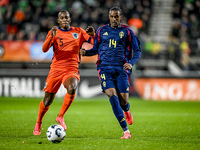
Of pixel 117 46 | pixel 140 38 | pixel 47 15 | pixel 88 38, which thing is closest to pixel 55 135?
pixel 117 46

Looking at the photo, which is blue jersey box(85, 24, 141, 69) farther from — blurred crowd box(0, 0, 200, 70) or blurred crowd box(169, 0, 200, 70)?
blurred crowd box(169, 0, 200, 70)

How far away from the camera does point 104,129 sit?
7.65 meters

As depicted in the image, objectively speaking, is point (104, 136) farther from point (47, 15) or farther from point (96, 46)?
point (47, 15)

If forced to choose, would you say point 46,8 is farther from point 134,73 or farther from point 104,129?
point 104,129

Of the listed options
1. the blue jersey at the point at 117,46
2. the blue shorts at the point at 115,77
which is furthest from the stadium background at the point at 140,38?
the blue shorts at the point at 115,77

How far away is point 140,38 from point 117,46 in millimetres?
13063

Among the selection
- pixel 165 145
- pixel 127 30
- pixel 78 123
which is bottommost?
pixel 78 123

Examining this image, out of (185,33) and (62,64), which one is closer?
(62,64)

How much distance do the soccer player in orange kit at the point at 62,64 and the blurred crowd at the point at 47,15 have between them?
10.9 meters

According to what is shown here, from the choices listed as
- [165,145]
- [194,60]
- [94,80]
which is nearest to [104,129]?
[165,145]

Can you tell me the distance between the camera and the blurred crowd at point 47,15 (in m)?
18.8

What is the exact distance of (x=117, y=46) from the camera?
663 cm

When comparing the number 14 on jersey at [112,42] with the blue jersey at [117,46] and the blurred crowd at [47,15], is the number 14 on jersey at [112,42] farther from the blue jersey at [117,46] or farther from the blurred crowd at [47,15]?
the blurred crowd at [47,15]

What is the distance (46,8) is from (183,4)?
8561mm
